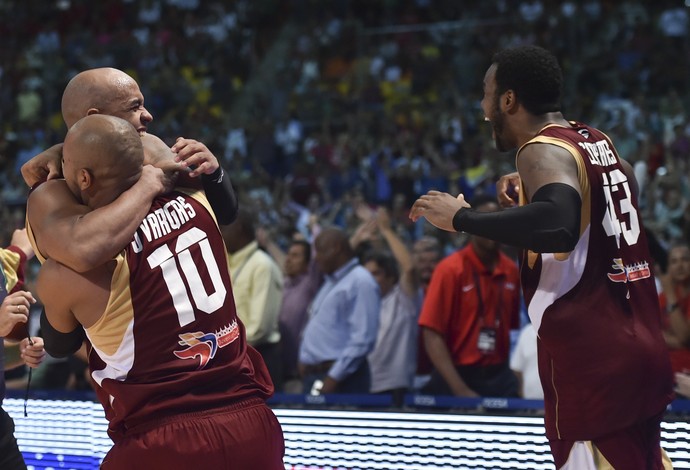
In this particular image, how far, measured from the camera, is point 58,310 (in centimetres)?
298

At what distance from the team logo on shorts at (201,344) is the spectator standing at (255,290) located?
14.0 ft

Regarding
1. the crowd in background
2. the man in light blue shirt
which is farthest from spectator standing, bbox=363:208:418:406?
the crowd in background

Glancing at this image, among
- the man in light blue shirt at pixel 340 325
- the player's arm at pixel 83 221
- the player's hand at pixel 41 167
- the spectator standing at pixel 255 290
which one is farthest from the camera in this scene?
the spectator standing at pixel 255 290

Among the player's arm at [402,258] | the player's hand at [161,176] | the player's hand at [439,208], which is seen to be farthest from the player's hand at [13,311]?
the player's arm at [402,258]

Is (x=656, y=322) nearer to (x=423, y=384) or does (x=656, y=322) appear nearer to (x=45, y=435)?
(x=45, y=435)

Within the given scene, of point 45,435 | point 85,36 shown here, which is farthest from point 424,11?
point 45,435

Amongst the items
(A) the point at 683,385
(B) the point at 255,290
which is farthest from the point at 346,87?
(A) the point at 683,385

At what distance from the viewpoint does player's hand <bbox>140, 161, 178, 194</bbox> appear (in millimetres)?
3053

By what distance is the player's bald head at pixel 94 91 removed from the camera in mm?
3293

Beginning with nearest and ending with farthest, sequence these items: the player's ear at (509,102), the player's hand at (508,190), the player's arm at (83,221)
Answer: the player's arm at (83,221) < the player's ear at (509,102) < the player's hand at (508,190)

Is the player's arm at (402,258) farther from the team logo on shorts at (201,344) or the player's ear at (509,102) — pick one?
the team logo on shorts at (201,344)

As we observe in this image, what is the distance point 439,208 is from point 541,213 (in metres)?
0.40

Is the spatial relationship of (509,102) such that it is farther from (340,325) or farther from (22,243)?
(340,325)

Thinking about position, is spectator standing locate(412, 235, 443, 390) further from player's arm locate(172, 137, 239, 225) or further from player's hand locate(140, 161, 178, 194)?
player's hand locate(140, 161, 178, 194)
